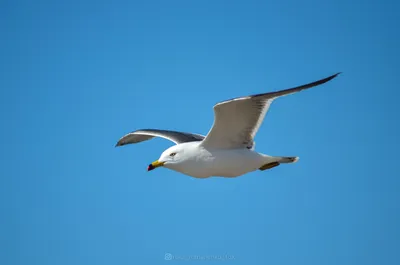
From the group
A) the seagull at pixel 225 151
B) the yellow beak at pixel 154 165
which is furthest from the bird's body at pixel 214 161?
the yellow beak at pixel 154 165

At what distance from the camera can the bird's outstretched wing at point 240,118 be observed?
31.0ft

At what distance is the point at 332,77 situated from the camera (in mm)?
9336

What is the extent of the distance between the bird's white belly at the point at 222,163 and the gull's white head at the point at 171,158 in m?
0.14

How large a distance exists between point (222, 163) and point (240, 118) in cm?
93

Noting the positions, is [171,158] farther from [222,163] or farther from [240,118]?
[240,118]

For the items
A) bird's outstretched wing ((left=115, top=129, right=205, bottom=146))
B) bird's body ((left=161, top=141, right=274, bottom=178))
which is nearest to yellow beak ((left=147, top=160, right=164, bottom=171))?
bird's body ((left=161, top=141, right=274, bottom=178))

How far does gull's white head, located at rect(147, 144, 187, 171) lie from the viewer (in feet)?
34.0

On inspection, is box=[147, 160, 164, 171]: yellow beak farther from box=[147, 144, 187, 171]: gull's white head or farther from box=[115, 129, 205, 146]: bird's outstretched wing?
box=[115, 129, 205, 146]: bird's outstretched wing

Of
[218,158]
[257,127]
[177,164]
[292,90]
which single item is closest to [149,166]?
[177,164]

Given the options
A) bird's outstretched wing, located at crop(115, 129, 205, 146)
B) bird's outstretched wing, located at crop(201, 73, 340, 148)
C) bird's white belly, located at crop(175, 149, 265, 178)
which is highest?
bird's outstretched wing, located at crop(115, 129, 205, 146)

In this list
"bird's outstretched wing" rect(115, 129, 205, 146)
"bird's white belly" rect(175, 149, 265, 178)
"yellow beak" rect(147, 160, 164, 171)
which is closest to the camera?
"bird's white belly" rect(175, 149, 265, 178)

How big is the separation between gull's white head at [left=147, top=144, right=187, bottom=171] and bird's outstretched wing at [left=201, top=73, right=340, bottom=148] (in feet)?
1.44

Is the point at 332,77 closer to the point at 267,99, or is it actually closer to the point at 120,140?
the point at 267,99

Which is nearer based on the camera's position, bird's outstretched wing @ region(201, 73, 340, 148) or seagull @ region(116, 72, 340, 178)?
bird's outstretched wing @ region(201, 73, 340, 148)
